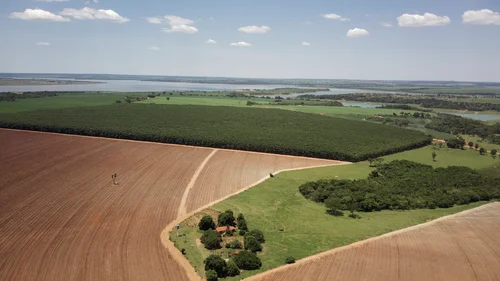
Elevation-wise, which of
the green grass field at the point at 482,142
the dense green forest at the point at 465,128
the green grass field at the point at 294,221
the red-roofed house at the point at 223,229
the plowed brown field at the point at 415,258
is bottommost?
the plowed brown field at the point at 415,258

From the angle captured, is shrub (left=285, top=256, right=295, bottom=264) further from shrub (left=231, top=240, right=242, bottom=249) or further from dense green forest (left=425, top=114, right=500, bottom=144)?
dense green forest (left=425, top=114, right=500, bottom=144)

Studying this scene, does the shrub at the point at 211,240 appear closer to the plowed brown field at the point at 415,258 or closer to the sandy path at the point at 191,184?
the plowed brown field at the point at 415,258

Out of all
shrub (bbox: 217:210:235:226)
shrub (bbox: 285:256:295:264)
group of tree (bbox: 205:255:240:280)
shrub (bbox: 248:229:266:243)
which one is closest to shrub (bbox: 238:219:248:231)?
shrub (bbox: 217:210:235:226)

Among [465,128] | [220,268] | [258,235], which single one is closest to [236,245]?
[258,235]

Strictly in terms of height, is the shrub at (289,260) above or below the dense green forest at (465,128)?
below

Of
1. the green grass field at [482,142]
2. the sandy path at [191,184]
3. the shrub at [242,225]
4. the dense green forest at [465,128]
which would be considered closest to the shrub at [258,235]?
the shrub at [242,225]

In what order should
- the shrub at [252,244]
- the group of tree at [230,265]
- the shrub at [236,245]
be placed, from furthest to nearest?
the shrub at [236,245]
the shrub at [252,244]
the group of tree at [230,265]
